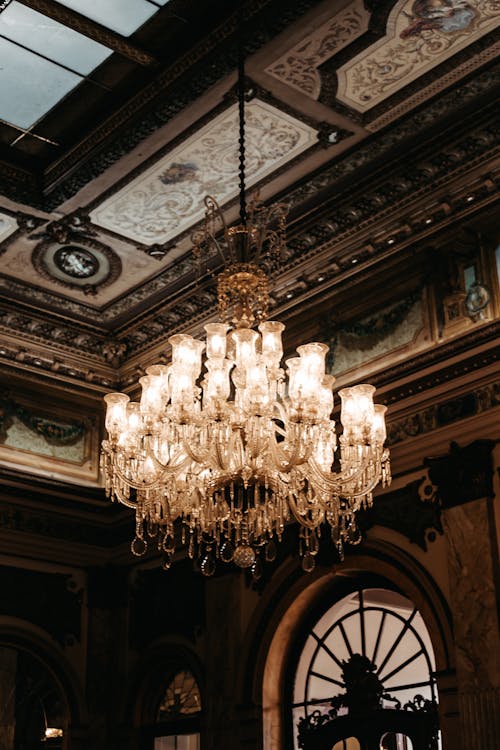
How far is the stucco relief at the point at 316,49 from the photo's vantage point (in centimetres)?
641

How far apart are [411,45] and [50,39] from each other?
7.34ft

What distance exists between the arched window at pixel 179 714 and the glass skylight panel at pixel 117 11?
517 cm

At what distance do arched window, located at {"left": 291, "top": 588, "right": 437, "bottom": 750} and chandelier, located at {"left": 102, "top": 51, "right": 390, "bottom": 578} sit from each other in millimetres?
1834

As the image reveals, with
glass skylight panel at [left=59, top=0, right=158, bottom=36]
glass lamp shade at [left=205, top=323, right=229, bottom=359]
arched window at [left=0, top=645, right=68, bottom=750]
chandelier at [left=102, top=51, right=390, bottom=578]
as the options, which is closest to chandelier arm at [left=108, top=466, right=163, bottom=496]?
chandelier at [left=102, top=51, right=390, bottom=578]

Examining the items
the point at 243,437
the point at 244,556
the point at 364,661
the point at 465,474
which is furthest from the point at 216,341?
the point at 364,661

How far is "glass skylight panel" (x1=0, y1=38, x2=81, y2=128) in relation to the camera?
6676 mm

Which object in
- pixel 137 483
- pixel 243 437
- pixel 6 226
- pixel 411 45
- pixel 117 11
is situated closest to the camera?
pixel 243 437

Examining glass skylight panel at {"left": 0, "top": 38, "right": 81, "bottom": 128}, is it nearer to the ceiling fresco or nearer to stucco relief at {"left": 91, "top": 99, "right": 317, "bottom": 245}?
the ceiling fresco

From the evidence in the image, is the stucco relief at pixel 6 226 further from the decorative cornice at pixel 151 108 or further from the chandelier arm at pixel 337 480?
the chandelier arm at pixel 337 480

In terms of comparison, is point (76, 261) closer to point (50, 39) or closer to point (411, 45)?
point (50, 39)

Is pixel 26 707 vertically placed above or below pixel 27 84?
below

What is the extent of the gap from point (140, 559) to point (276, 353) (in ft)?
13.8

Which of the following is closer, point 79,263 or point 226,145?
point 226,145

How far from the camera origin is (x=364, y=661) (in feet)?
24.3
